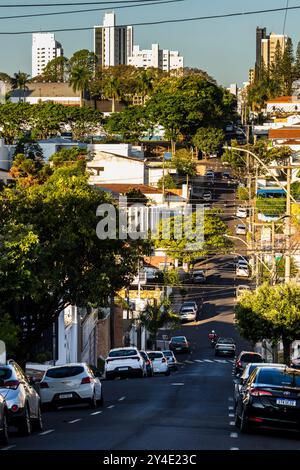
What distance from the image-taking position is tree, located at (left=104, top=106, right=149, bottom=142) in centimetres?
18212

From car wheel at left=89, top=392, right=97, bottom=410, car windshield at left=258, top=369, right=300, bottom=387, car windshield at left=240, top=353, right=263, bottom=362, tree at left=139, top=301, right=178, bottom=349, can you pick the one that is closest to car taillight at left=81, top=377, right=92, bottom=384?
car wheel at left=89, top=392, right=97, bottom=410

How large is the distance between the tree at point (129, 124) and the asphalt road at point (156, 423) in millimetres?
124104

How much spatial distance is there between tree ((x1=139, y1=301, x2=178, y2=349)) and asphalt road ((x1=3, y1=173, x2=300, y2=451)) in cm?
3729

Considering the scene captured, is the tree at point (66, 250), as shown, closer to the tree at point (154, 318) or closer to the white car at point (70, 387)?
the white car at point (70, 387)

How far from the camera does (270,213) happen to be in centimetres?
12794

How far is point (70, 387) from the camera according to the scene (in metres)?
35.5

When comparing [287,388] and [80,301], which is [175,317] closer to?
[80,301]

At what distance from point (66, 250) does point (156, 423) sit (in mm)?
15038

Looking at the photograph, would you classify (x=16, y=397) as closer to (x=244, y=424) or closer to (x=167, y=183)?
(x=244, y=424)

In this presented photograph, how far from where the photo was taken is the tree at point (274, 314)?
59594mm

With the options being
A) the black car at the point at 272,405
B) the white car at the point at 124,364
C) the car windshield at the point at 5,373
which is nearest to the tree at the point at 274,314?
the white car at the point at 124,364

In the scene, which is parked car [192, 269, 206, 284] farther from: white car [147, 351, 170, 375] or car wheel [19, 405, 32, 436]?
car wheel [19, 405, 32, 436]

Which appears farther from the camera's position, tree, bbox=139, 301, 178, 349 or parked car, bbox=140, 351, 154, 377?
tree, bbox=139, 301, 178, 349

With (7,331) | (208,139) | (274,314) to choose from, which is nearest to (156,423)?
(7,331)
